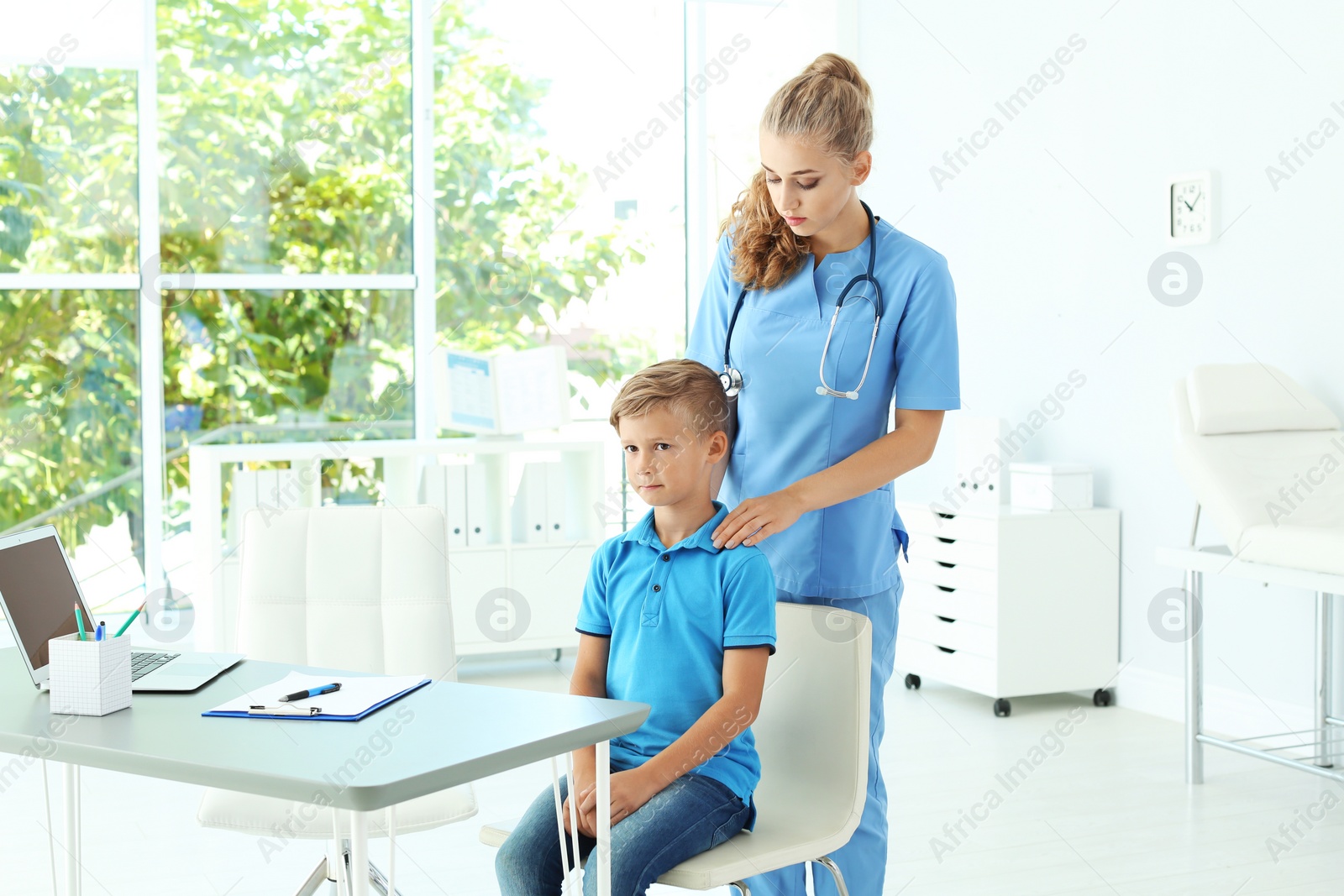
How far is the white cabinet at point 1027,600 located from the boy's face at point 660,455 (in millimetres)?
2291

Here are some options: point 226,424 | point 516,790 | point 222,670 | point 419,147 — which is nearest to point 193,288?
point 226,424

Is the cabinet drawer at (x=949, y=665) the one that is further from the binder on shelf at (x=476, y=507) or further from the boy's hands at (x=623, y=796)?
the boy's hands at (x=623, y=796)

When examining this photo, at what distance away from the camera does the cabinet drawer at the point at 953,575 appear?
376 centimetres

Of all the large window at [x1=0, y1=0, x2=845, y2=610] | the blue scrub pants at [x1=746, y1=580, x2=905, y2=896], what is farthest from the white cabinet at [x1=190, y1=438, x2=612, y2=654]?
the blue scrub pants at [x1=746, y1=580, x2=905, y2=896]

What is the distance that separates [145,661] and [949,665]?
2804 millimetres

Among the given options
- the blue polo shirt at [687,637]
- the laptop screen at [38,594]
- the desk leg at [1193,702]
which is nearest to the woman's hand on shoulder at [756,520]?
the blue polo shirt at [687,637]

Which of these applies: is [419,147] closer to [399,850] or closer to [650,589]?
[399,850]

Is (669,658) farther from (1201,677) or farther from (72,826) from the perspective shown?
(1201,677)

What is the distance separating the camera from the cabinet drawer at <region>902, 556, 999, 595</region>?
3.76 m

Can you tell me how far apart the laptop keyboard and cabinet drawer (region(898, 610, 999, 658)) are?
2554 millimetres

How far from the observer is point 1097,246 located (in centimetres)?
389

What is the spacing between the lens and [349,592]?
1991mm

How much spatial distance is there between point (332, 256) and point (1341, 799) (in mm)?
3773

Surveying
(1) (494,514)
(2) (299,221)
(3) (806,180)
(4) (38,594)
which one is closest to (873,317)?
(3) (806,180)
